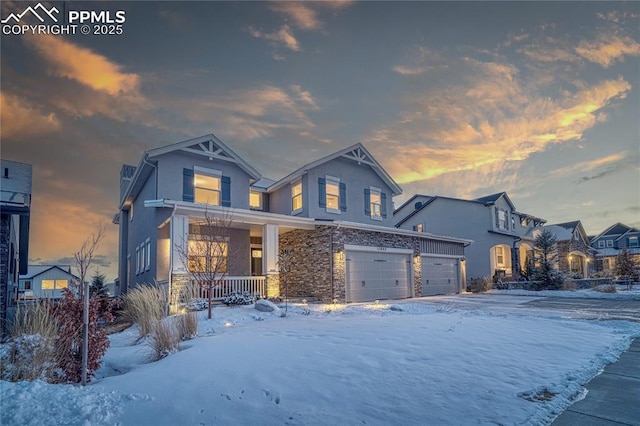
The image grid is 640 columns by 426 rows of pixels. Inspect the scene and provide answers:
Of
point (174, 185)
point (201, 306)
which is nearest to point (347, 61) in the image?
point (174, 185)

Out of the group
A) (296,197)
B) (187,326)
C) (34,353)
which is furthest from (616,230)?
(34,353)

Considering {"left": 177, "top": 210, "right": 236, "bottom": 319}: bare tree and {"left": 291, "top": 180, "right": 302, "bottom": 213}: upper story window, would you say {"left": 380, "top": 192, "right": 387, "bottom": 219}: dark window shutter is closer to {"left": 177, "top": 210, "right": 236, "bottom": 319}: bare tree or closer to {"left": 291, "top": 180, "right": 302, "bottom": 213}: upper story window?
{"left": 291, "top": 180, "right": 302, "bottom": 213}: upper story window

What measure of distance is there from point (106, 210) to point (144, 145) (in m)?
6.51

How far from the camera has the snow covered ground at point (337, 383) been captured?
3.48m

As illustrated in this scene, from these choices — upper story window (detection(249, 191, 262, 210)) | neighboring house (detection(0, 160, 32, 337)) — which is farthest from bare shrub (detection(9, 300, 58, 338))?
upper story window (detection(249, 191, 262, 210))

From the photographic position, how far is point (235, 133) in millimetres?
18609

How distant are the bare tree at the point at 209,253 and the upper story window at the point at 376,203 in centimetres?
1004

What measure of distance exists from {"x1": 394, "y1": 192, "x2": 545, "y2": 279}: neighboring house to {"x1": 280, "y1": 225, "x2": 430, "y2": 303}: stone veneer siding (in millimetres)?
12896

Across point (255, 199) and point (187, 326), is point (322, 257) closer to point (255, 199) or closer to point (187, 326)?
point (255, 199)

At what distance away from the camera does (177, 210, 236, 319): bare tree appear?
1138cm

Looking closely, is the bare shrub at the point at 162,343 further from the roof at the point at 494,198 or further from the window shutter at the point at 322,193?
the roof at the point at 494,198

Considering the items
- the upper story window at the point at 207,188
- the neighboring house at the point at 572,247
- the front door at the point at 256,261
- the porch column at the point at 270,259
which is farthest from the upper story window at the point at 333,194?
the neighboring house at the point at 572,247

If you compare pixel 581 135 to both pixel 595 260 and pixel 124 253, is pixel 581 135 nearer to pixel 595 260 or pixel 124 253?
pixel 124 253

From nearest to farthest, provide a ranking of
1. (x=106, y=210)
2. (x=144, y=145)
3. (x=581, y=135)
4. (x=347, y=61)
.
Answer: (x=347, y=61)
(x=581, y=135)
(x=144, y=145)
(x=106, y=210)
